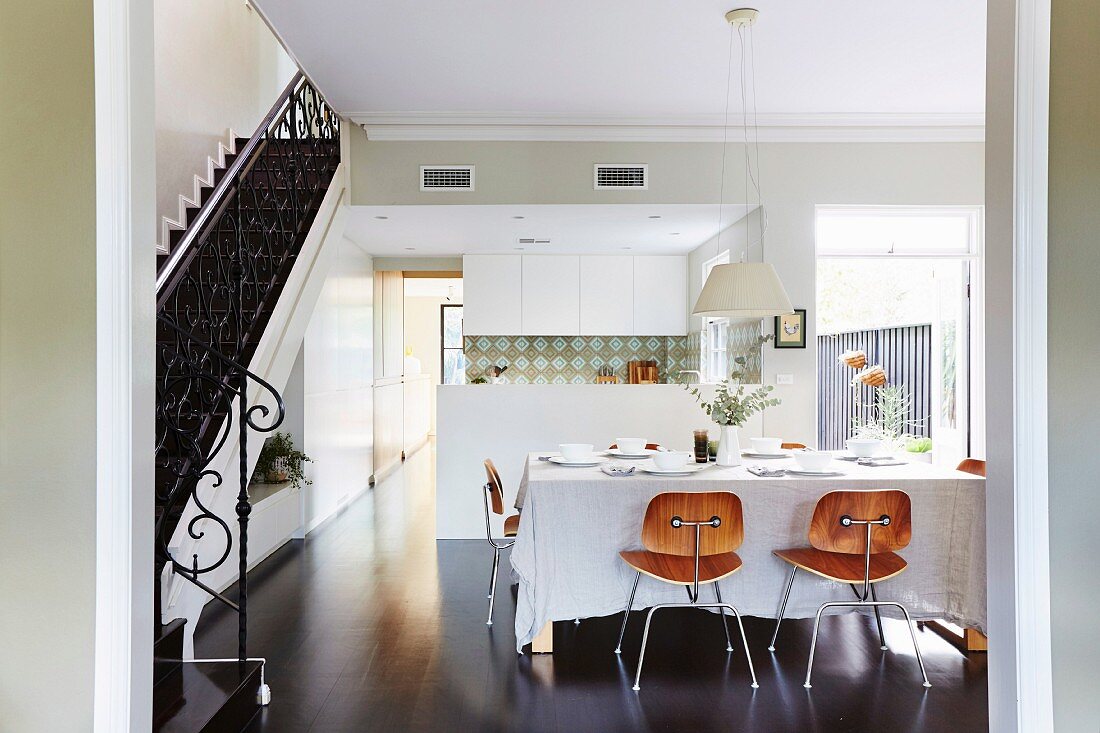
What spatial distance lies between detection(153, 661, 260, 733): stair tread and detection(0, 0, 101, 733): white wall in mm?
925

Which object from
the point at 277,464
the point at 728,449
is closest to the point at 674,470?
the point at 728,449

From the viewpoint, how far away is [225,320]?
427 centimetres

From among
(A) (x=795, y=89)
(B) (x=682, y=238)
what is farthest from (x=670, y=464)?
(B) (x=682, y=238)

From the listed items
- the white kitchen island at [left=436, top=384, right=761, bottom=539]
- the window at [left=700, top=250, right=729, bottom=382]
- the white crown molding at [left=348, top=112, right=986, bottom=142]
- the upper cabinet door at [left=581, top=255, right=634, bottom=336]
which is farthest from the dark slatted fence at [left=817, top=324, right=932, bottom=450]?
the upper cabinet door at [left=581, top=255, right=634, bottom=336]

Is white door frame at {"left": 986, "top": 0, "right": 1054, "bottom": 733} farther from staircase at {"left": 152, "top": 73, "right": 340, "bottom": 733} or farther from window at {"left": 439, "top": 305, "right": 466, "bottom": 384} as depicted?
window at {"left": 439, "top": 305, "right": 466, "bottom": 384}

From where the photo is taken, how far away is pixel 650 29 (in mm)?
4102

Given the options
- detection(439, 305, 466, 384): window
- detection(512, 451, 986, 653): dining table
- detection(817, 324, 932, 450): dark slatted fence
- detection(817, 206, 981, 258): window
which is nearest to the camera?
detection(512, 451, 986, 653): dining table

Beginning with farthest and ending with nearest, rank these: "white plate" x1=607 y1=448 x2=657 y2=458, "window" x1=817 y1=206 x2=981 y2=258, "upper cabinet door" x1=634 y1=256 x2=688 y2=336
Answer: "upper cabinet door" x1=634 y1=256 x2=688 y2=336 < "window" x1=817 y1=206 x2=981 y2=258 < "white plate" x1=607 y1=448 x2=657 y2=458

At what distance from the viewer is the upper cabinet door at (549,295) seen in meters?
8.27

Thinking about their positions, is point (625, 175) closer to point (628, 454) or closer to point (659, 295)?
point (628, 454)

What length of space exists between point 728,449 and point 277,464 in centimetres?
336

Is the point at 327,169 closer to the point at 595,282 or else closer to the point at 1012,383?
the point at 595,282

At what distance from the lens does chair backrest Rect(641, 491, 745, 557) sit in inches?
129

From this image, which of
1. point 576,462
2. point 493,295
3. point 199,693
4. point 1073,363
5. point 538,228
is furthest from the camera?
point 493,295
